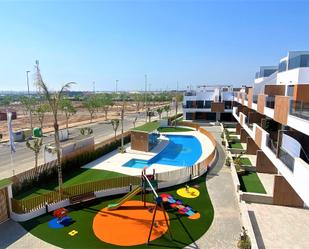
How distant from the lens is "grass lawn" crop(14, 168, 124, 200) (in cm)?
1892

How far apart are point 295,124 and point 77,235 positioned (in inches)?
538

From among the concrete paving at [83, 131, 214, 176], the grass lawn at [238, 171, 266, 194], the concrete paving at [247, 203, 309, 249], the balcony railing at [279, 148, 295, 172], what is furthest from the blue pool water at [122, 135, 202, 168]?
the balcony railing at [279, 148, 295, 172]

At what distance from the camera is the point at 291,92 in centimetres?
1797

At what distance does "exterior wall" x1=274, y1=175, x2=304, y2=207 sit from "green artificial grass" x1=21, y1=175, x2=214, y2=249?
16.6ft

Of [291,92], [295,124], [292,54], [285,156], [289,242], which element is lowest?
[289,242]

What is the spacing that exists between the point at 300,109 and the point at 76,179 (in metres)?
18.2

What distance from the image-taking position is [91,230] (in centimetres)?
1423

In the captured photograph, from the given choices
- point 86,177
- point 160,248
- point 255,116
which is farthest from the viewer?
Answer: point 255,116

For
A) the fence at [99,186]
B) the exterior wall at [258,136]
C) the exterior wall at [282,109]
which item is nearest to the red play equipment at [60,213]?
the fence at [99,186]

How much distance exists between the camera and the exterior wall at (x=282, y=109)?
15195mm

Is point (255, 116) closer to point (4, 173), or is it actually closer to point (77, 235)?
point (77, 235)

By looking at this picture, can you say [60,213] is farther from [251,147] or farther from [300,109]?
[251,147]

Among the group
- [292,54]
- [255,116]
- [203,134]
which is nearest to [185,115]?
[203,134]

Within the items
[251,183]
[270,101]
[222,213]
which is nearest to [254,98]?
[270,101]
